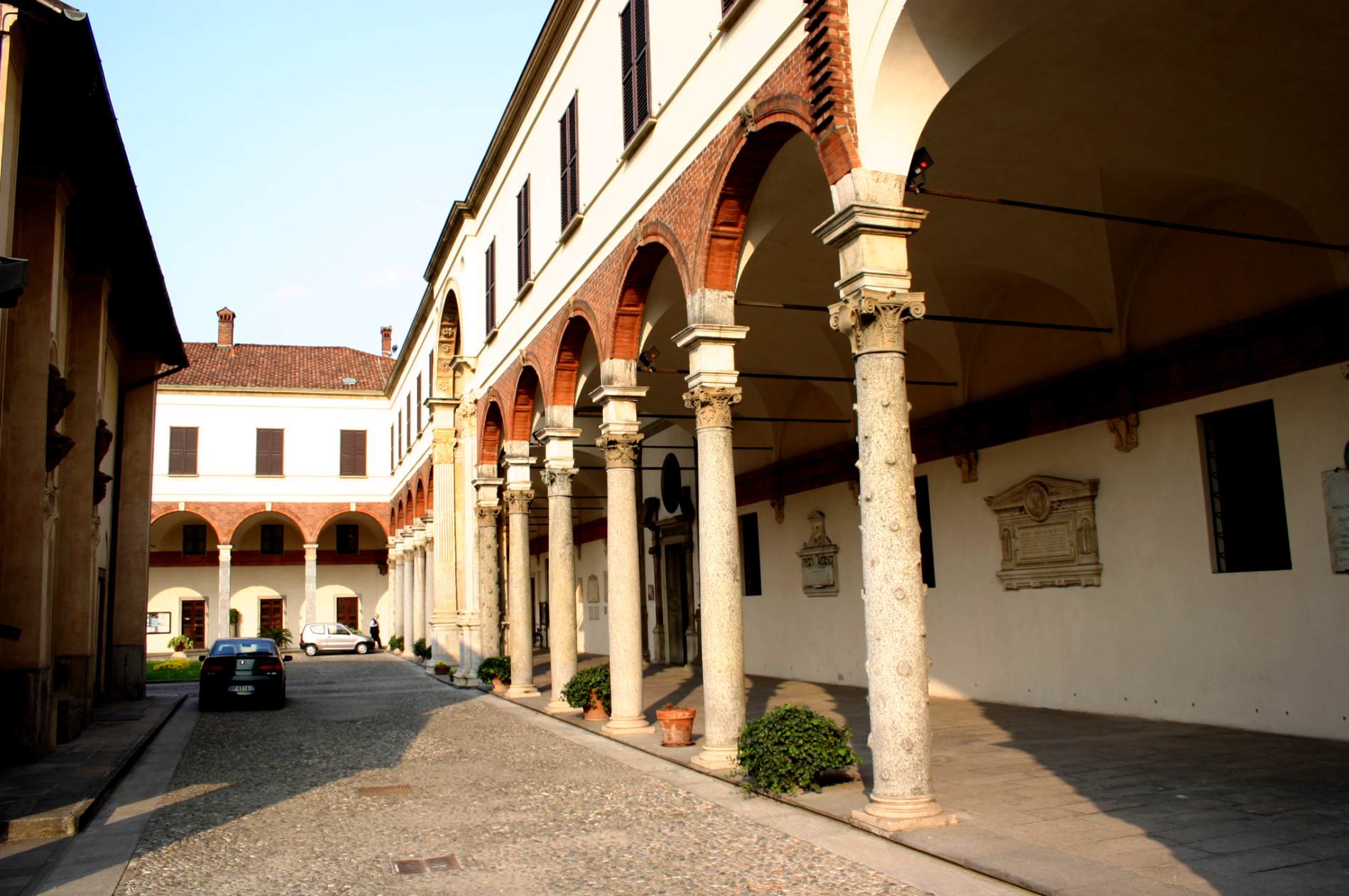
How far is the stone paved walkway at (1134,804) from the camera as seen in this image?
5.80 metres

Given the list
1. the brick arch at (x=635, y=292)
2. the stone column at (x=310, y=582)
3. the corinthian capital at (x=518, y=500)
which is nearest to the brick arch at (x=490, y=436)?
the corinthian capital at (x=518, y=500)

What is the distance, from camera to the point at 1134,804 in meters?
7.54

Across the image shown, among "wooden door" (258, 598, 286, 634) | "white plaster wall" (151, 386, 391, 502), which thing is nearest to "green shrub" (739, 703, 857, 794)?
"white plaster wall" (151, 386, 391, 502)

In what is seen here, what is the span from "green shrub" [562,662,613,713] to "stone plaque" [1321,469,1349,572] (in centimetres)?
812

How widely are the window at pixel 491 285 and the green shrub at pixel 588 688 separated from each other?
29.6 ft

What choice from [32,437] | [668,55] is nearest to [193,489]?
[32,437]

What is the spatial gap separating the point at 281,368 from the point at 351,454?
538 cm

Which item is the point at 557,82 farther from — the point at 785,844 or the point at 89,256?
the point at 785,844

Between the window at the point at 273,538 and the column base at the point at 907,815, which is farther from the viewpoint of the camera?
the window at the point at 273,538

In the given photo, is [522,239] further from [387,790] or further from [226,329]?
[226,329]

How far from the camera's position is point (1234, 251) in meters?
10.9

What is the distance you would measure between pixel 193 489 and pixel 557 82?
107 feet

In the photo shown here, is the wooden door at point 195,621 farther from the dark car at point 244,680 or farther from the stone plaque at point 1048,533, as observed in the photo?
the stone plaque at point 1048,533

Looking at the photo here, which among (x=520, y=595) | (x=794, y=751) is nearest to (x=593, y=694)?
(x=520, y=595)
